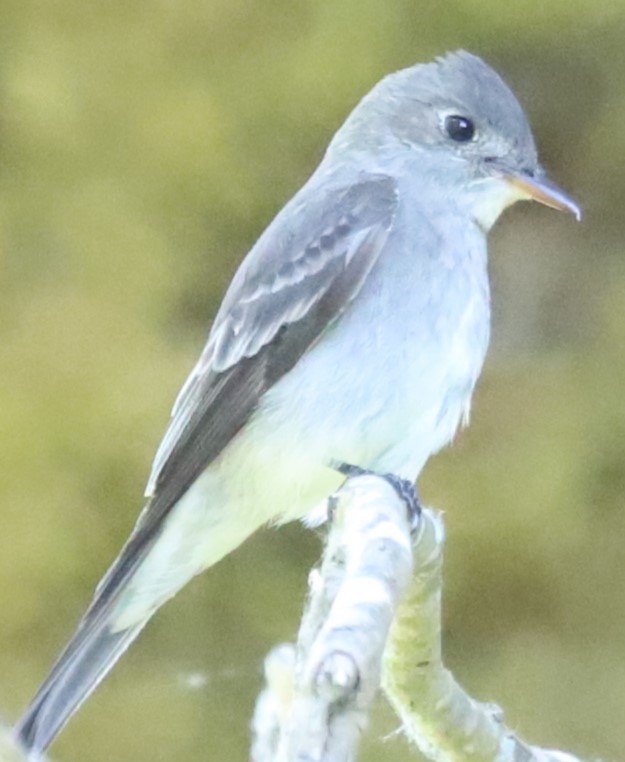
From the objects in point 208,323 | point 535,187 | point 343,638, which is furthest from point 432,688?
point 208,323

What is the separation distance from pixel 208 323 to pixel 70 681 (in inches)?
38.2

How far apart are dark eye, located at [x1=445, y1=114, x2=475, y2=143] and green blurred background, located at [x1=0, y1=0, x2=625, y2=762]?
0.52 m

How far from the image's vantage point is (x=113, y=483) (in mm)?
2494

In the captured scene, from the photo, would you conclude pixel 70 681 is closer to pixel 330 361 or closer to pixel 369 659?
pixel 330 361

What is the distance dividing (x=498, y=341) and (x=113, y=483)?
0.71 m

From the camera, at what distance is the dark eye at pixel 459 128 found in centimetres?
183

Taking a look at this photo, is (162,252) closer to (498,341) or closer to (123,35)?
(123,35)

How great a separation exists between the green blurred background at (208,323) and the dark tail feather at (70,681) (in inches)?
32.5

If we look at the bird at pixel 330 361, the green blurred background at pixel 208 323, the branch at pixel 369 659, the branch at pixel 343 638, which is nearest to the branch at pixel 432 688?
the branch at pixel 369 659

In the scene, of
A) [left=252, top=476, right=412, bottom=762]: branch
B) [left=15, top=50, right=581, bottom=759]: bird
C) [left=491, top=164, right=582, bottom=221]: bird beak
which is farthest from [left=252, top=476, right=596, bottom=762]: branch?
[left=491, top=164, right=582, bottom=221]: bird beak

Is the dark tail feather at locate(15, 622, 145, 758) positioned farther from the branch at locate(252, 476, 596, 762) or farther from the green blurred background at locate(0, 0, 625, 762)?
the green blurred background at locate(0, 0, 625, 762)

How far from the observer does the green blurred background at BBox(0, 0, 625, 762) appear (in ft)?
7.61

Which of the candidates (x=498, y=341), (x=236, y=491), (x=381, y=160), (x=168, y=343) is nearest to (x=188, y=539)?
(x=236, y=491)

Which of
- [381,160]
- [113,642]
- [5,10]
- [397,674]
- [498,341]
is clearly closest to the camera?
[397,674]
